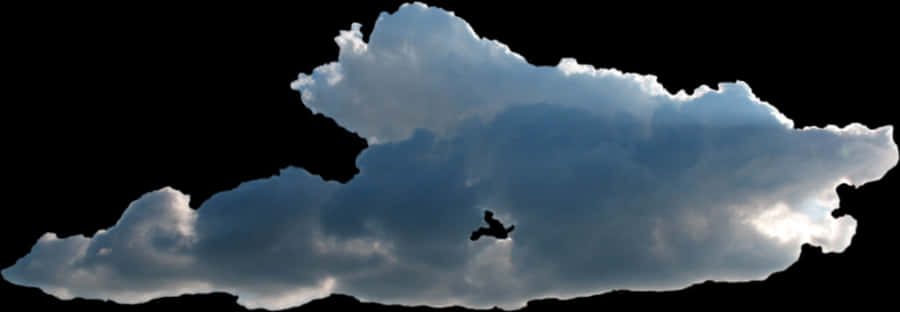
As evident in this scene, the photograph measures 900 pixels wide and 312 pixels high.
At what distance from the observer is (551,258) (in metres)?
20.2

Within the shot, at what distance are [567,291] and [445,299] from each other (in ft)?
7.03

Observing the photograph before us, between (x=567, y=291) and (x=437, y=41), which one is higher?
(x=437, y=41)

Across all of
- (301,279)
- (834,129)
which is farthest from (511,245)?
(834,129)

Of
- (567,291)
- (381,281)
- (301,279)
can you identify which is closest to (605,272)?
(567,291)

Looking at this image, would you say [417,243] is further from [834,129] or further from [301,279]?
[834,129]

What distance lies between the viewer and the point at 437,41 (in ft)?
68.8

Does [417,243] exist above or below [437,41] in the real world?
below

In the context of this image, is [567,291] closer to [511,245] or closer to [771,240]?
[511,245]

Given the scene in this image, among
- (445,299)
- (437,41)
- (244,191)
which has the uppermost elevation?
(437,41)

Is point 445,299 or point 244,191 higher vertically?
point 244,191

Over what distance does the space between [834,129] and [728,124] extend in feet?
6.03

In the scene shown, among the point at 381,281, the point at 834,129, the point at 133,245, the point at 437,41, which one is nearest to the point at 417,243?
the point at 381,281

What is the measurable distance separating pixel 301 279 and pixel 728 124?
7.97 meters

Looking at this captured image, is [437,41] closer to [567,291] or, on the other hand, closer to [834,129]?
[567,291]
